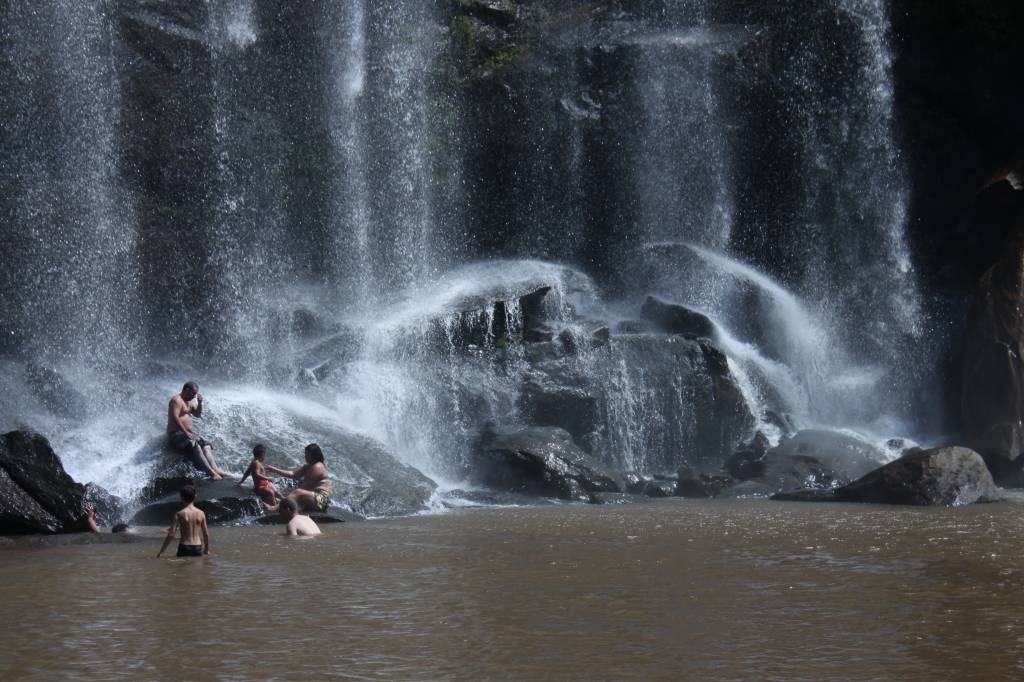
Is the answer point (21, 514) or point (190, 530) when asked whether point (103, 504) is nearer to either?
point (21, 514)

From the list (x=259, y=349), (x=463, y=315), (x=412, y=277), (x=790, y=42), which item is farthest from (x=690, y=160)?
(x=259, y=349)

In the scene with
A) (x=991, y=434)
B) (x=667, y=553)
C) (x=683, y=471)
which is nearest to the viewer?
(x=667, y=553)

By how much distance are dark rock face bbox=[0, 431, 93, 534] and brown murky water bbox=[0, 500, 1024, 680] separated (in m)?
1.24

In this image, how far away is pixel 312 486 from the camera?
13.8 meters

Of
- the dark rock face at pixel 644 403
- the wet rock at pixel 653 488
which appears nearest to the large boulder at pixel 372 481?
the wet rock at pixel 653 488

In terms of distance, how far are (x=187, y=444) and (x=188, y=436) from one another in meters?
0.13

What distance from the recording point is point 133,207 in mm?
24047

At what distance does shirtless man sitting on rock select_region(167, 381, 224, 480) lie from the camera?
14.9m

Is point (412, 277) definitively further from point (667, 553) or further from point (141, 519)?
point (667, 553)

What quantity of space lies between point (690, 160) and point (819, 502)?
1427cm

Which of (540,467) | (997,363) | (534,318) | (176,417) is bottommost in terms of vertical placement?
(540,467)

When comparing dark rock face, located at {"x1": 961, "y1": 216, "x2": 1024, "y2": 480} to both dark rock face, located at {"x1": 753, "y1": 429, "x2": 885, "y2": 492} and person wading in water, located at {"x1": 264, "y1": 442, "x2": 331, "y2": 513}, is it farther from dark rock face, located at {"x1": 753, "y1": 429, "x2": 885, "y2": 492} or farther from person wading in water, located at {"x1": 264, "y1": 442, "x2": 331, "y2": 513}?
person wading in water, located at {"x1": 264, "y1": 442, "x2": 331, "y2": 513}

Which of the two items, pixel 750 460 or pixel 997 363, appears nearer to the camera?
pixel 750 460

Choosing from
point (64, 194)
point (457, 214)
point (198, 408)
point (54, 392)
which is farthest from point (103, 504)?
point (457, 214)
